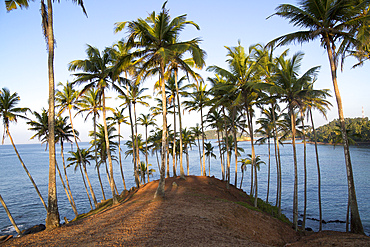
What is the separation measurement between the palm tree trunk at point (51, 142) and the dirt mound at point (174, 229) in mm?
733

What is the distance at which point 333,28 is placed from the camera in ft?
37.6

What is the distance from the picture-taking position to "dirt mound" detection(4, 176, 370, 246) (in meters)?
6.95

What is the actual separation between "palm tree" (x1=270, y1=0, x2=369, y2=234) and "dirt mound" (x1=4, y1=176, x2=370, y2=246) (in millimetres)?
4585

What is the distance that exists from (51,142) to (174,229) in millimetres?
6572

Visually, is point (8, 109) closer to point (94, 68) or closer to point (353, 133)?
point (94, 68)

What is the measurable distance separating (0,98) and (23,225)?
14.9 m

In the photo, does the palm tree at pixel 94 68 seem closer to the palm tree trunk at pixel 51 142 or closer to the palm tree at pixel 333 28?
the palm tree trunk at pixel 51 142

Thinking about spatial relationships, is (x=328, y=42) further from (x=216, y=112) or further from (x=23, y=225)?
(x=23, y=225)

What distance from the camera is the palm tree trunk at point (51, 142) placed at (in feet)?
29.7

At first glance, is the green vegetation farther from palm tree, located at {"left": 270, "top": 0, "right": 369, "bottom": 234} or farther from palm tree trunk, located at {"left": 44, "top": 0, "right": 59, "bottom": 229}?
palm tree trunk, located at {"left": 44, "top": 0, "right": 59, "bottom": 229}

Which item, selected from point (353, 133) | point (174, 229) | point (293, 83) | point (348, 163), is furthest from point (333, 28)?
point (353, 133)

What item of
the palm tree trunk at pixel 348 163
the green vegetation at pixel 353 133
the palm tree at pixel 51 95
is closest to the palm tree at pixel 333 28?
the palm tree trunk at pixel 348 163

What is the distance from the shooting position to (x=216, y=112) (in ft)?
88.0

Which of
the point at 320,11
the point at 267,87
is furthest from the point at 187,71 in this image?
the point at 320,11
